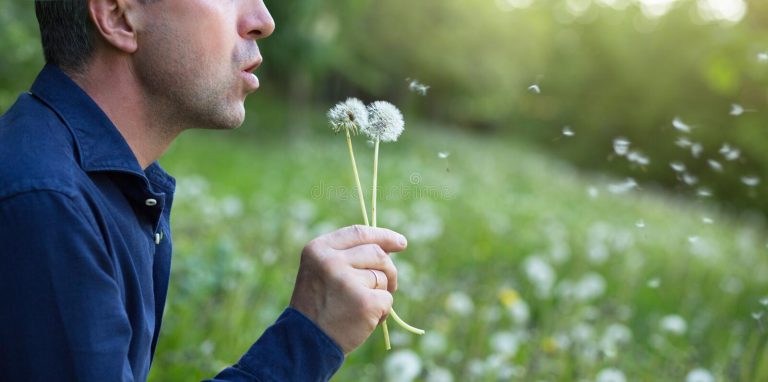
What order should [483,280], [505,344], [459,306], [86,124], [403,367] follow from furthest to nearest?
[483,280], [459,306], [505,344], [403,367], [86,124]

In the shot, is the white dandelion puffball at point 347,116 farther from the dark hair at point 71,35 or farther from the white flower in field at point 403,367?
the white flower in field at point 403,367

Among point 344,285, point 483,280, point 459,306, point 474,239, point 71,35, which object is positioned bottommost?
point 474,239

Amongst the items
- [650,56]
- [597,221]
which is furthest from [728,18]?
[650,56]

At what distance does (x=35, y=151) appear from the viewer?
3.75 ft

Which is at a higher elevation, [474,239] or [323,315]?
[323,315]

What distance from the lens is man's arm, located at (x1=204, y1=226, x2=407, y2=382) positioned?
128 cm

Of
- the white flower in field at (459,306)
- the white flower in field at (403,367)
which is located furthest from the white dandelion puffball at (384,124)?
the white flower in field at (459,306)

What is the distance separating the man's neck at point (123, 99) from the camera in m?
1.34

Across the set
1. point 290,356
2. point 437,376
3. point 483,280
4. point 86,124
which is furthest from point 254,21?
point 483,280

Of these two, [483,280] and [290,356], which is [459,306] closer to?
[483,280]

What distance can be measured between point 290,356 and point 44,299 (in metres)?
0.41

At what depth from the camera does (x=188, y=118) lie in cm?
144

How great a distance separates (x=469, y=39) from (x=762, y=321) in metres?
23.7

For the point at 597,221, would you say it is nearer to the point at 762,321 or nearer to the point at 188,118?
the point at 762,321
